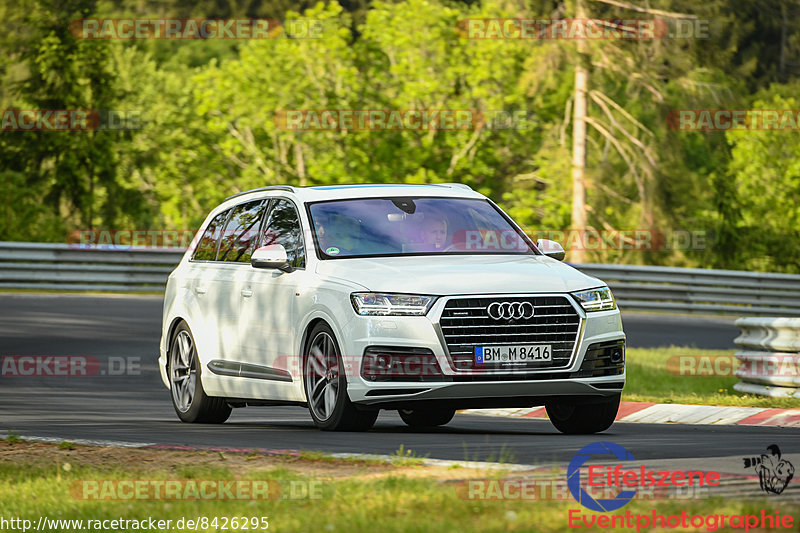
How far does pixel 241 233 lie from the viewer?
1286cm

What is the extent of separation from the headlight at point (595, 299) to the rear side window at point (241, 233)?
3.07 metres

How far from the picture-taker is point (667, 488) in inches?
285

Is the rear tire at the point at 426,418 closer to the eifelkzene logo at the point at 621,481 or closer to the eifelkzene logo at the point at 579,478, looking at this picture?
the eifelkzene logo at the point at 579,478

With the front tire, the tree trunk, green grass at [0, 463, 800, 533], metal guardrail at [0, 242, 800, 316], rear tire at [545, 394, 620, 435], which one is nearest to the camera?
green grass at [0, 463, 800, 533]

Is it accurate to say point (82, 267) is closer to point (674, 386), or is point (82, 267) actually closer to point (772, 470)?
point (674, 386)

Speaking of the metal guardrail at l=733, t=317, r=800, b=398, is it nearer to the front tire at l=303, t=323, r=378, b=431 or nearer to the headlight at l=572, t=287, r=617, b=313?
the headlight at l=572, t=287, r=617, b=313

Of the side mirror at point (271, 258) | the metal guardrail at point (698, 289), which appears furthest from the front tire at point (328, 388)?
the metal guardrail at point (698, 289)

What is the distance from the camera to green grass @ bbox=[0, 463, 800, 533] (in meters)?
6.34

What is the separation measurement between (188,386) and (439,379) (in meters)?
3.51

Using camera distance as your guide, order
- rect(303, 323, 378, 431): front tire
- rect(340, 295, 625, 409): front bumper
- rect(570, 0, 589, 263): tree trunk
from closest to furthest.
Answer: rect(340, 295, 625, 409): front bumper
rect(303, 323, 378, 431): front tire
rect(570, 0, 589, 263): tree trunk

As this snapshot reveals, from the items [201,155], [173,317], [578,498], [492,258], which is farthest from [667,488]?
[201,155]

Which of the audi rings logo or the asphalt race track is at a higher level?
the audi rings logo

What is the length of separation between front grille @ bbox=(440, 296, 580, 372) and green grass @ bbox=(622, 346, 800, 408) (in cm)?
403

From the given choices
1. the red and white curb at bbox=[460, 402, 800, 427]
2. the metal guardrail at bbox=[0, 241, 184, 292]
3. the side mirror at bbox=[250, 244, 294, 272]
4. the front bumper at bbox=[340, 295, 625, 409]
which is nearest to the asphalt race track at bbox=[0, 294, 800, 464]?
the front bumper at bbox=[340, 295, 625, 409]
